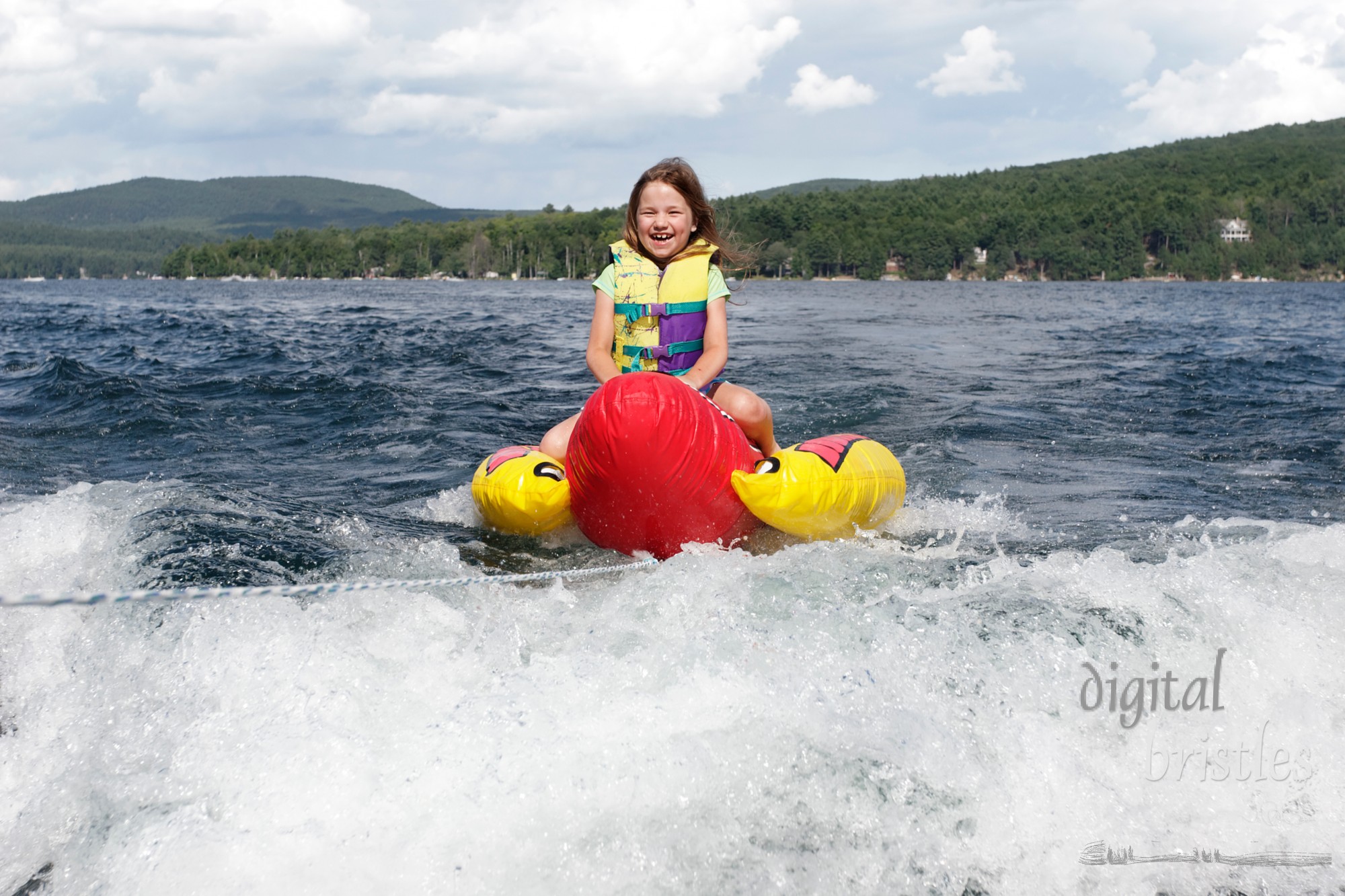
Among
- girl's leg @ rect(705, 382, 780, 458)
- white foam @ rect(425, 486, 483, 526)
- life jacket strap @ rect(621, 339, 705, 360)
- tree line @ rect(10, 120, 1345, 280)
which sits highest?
tree line @ rect(10, 120, 1345, 280)

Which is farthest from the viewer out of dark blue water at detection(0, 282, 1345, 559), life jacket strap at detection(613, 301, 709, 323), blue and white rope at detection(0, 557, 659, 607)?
dark blue water at detection(0, 282, 1345, 559)

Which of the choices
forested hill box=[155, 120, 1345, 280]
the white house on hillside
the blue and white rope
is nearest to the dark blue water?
the blue and white rope

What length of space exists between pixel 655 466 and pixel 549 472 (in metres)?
0.67

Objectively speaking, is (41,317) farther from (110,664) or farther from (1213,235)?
(1213,235)

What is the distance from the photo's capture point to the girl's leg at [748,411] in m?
3.77

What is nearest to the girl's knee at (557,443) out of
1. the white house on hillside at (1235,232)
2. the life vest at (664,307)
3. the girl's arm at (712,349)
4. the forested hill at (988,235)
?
the life vest at (664,307)

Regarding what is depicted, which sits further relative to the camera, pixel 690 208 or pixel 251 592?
pixel 690 208

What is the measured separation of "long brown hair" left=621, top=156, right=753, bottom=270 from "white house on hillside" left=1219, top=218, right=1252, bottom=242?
9023cm

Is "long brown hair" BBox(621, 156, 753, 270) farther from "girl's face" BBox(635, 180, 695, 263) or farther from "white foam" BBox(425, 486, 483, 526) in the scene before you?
"white foam" BBox(425, 486, 483, 526)

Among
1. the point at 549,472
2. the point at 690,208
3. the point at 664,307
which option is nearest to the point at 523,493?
the point at 549,472

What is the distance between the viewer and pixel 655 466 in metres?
3.15

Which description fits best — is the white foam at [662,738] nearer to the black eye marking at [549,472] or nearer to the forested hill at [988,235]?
the black eye marking at [549,472]

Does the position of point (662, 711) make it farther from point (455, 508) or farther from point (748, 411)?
point (455, 508)

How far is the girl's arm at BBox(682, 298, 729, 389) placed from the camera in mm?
3812
